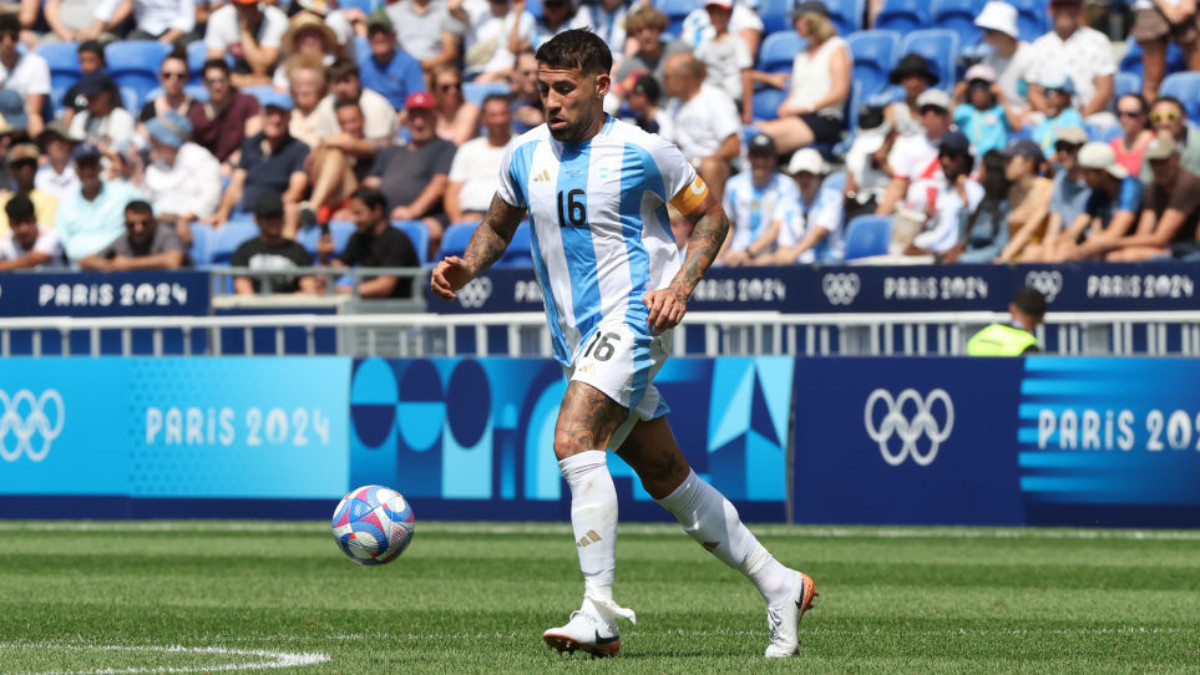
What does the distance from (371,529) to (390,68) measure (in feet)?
47.5

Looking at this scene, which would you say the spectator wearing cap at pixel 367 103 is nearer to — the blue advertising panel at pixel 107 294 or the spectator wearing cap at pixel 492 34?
the spectator wearing cap at pixel 492 34

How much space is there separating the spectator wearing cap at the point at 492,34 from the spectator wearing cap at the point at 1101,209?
620cm

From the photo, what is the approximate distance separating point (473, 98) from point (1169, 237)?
759 cm

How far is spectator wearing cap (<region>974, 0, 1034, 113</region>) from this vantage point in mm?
19312

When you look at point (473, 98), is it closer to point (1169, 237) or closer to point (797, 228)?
point (797, 228)

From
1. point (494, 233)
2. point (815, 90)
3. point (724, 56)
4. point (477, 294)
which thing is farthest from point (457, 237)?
point (494, 233)

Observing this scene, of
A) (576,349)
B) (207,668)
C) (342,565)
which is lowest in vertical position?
(342,565)

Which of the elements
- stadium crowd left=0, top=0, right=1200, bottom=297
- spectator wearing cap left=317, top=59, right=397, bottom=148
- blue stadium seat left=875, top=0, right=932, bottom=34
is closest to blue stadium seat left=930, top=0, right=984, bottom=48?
stadium crowd left=0, top=0, right=1200, bottom=297

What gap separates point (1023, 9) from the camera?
20.1 metres

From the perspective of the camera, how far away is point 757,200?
18375mm

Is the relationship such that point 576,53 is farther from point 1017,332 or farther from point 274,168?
point 274,168

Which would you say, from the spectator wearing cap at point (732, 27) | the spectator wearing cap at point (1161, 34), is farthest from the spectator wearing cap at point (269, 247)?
the spectator wearing cap at point (1161, 34)

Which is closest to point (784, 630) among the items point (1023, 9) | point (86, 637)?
point (86, 637)

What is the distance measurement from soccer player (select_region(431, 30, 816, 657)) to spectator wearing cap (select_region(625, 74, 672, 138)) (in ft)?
39.4
